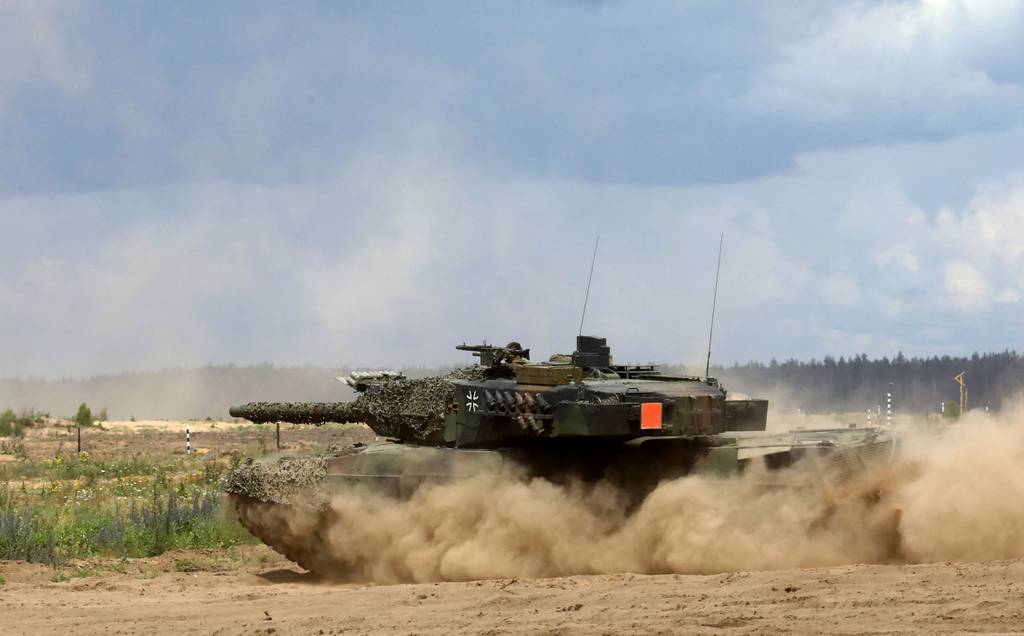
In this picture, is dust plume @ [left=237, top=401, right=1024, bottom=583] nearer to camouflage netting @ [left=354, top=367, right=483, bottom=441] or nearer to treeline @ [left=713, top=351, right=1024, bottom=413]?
camouflage netting @ [left=354, top=367, right=483, bottom=441]

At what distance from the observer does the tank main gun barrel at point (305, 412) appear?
54.4ft

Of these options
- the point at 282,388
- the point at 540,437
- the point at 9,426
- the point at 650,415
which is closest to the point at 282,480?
the point at 540,437

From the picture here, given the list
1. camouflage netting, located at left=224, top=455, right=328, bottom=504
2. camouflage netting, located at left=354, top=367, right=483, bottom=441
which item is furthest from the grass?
camouflage netting, located at left=354, top=367, right=483, bottom=441

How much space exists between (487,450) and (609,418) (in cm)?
175

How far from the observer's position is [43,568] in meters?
16.2

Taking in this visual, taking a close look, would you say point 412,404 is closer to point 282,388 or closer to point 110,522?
point 110,522

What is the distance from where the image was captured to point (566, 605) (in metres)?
11.6

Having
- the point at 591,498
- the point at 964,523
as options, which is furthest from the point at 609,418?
the point at 964,523

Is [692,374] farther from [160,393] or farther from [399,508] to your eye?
[160,393]

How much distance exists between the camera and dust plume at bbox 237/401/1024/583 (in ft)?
44.4

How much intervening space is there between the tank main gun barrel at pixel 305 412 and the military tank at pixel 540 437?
0.33ft

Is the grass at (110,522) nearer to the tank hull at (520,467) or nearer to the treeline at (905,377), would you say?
the tank hull at (520,467)

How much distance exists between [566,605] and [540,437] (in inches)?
135

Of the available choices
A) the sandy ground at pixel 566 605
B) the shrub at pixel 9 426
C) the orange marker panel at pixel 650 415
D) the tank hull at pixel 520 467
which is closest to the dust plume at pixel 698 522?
the tank hull at pixel 520 467
